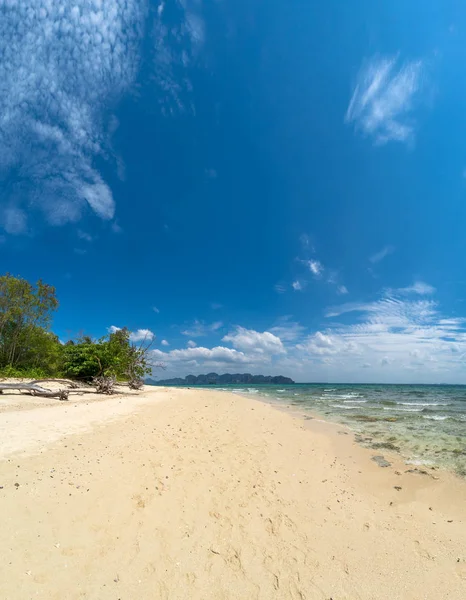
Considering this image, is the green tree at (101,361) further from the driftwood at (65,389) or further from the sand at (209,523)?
the sand at (209,523)

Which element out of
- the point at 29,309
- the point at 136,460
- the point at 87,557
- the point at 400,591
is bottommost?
the point at 400,591

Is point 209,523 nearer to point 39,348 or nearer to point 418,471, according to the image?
point 418,471

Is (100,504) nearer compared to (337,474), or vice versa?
(100,504)

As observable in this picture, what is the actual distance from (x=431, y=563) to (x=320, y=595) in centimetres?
212

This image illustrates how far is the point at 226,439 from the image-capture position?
10.8m

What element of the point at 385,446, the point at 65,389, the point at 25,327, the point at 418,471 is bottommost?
→ the point at 418,471

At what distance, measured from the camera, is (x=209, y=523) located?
17.6 feet

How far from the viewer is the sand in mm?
3963

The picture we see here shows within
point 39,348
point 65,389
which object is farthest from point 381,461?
point 39,348

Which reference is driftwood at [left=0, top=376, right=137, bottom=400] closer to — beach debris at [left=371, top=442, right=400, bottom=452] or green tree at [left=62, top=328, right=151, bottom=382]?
green tree at [left=62, top=328, right=151, bottom=382]

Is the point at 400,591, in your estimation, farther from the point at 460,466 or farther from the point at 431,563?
the point at 460,466

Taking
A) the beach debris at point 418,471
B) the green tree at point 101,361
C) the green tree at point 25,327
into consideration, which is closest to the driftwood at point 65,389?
the green tree at point 101,361

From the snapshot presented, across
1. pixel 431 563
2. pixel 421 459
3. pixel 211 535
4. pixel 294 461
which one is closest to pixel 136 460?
pixel 211 535

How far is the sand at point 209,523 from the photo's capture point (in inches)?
156
